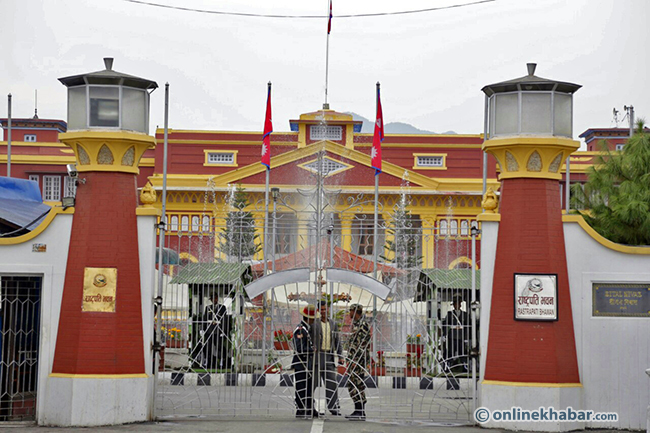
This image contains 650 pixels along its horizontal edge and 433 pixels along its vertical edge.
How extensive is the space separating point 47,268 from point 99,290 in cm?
82

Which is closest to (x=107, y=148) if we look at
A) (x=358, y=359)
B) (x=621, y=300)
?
(x=358, y=359)

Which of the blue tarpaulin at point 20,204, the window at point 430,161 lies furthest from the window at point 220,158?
the blue tarpaulin at point 20,204

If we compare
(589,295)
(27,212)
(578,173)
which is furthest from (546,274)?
(578,173)

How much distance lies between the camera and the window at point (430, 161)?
55.2 m

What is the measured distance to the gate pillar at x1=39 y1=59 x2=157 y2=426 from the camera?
12.6 meters

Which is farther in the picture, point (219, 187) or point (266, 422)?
point (219, 187)

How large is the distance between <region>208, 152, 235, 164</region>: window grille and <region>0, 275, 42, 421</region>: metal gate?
42.8 meters

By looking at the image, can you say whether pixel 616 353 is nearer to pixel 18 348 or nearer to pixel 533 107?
pixel 533 107

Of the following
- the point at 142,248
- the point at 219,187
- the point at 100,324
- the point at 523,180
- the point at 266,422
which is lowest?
the point at 266,422

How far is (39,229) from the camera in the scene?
42.7 feet

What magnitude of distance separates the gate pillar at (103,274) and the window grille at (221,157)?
140ft

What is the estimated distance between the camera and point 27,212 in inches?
606

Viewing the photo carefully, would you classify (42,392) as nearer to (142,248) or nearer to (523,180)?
(142,248)

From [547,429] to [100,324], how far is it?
627 cm
